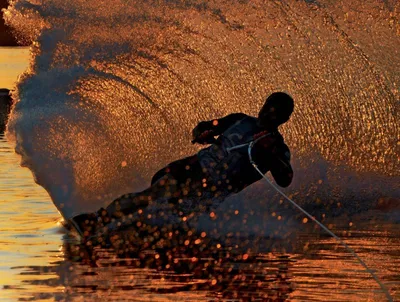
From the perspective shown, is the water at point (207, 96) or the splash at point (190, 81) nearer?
the water at point (207, 96)

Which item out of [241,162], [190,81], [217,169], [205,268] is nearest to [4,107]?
[190,81]

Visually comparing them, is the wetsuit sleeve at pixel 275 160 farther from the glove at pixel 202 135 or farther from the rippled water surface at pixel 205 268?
the rippled water surface at pixel 205 268

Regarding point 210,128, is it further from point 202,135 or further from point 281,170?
point 281,170

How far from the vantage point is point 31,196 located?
15.7 m

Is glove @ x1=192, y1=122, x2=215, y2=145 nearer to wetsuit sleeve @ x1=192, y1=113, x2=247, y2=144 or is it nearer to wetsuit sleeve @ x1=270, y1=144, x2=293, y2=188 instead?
wetsuit sleeve @ x1=192, y1=113, x2=247, y2=144

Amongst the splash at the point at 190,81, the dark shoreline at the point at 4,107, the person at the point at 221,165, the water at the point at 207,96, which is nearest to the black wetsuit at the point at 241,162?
the person at the point at 221,165

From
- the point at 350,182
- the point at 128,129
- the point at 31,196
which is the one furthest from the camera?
the point at 128,129

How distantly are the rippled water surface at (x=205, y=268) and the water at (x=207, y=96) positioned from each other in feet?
2.22

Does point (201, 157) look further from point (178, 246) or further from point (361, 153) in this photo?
point (361, 153)

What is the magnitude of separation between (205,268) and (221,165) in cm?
177

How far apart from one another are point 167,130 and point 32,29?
7.33 feet

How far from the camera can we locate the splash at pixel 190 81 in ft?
50.0

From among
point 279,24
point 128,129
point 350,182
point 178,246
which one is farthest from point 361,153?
point 178,246

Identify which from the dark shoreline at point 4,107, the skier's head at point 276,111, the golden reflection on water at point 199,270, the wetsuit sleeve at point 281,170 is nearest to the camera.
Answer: the golden reflection on water at point 199,270
